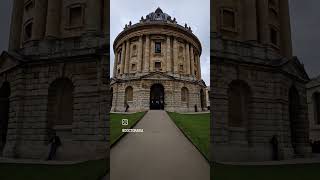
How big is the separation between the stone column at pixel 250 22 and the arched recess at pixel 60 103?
3.28 ft

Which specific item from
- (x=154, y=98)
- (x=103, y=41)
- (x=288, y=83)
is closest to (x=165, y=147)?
(x=154, y=98)

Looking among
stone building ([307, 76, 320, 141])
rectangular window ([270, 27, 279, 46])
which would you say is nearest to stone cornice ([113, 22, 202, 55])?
rectangular window ([270, 27, 279, 46])

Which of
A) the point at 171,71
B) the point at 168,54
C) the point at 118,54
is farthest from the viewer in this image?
the point at 168,54

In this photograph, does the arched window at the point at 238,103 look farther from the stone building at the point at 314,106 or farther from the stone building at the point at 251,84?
the stone building at the point at 314,106

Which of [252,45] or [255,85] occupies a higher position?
[252,45]

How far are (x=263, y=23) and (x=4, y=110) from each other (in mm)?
1893

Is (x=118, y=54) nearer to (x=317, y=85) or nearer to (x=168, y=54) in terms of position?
(x=168, y=54)

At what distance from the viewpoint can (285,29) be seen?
1717 mm

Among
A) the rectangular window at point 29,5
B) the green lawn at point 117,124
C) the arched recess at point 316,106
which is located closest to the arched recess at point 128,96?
the green lawn at point 117,124

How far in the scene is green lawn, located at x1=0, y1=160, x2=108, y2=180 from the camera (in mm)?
1072

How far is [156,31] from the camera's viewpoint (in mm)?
1394

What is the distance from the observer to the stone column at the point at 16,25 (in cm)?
172

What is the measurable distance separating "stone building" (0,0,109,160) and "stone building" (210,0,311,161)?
50 centimetres

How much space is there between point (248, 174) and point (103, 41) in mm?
883
